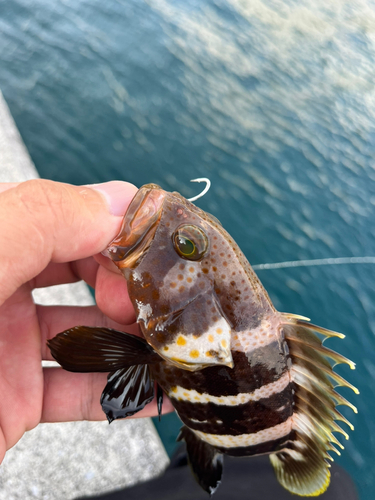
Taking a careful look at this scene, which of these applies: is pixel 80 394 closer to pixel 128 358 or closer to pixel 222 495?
pixel 128 358

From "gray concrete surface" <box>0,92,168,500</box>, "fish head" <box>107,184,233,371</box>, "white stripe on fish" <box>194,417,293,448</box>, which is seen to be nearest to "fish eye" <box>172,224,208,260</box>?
"fish head" <box>107,184,233,371</box>

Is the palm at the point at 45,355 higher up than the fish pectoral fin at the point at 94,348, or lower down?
lower down

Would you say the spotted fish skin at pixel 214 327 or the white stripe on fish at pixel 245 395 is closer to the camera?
the spotted fish skin at pixel 214 327

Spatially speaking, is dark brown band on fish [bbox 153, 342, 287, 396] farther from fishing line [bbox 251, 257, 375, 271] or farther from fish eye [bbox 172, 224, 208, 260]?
fishing line [bbox 251, 257, 375, 271]

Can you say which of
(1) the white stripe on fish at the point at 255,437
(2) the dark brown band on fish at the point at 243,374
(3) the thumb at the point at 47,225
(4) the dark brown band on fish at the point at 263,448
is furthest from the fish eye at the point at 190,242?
(4) the dark brown band on fish at the point at 263,448

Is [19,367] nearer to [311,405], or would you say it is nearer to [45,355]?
[45,355]

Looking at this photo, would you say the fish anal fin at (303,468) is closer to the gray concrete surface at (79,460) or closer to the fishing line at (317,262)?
the gray concrete surface at (79,460)
